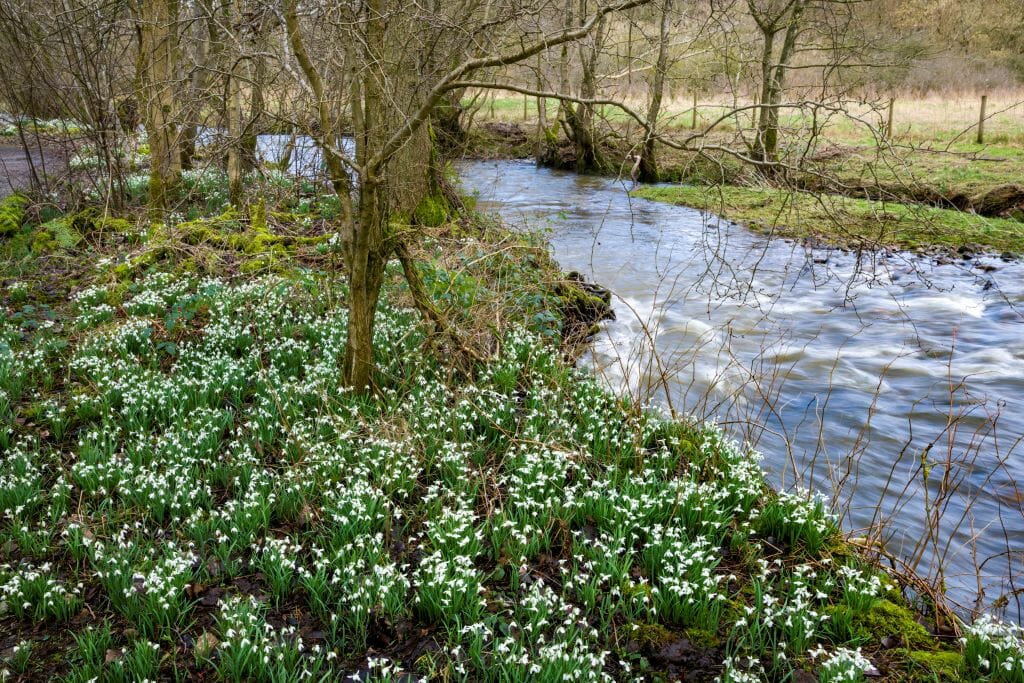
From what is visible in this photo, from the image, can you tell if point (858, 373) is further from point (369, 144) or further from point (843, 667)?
point (369, 144)

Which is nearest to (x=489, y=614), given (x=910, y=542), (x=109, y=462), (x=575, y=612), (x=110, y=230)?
(x=575, y=612)

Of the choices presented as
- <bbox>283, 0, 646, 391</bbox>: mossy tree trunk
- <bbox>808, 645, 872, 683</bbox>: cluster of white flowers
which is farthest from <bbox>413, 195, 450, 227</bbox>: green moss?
<bbox>808, 645, 872, 683</bbox>: cluster of white flowers

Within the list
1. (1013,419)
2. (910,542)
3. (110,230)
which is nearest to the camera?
Result: (910,542)

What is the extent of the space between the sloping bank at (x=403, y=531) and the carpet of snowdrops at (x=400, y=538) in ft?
0.07

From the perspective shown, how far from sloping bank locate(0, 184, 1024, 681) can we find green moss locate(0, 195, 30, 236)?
5372 mm

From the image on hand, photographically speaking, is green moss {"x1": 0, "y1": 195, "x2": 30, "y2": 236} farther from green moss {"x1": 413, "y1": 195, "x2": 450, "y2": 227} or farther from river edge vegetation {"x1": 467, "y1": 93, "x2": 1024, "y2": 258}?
river edge vegetation {"x1": 467, "y1": 93, "x2": 1024, "y2": 258}

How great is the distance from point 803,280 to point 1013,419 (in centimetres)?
555

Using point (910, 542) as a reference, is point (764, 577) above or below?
above

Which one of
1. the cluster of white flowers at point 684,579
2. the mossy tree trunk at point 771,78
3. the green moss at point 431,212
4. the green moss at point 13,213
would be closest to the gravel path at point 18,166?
the green moss at point 13,213

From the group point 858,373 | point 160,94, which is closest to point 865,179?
point 858,373

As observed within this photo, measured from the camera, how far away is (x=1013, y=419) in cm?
799

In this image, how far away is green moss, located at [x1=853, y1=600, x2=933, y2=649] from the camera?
423 centimetres

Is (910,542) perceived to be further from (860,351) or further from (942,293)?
(942,293)

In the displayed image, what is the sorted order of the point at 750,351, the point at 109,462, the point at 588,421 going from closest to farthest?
the point at 109,462
the point at 588,421
the point at 750,351
